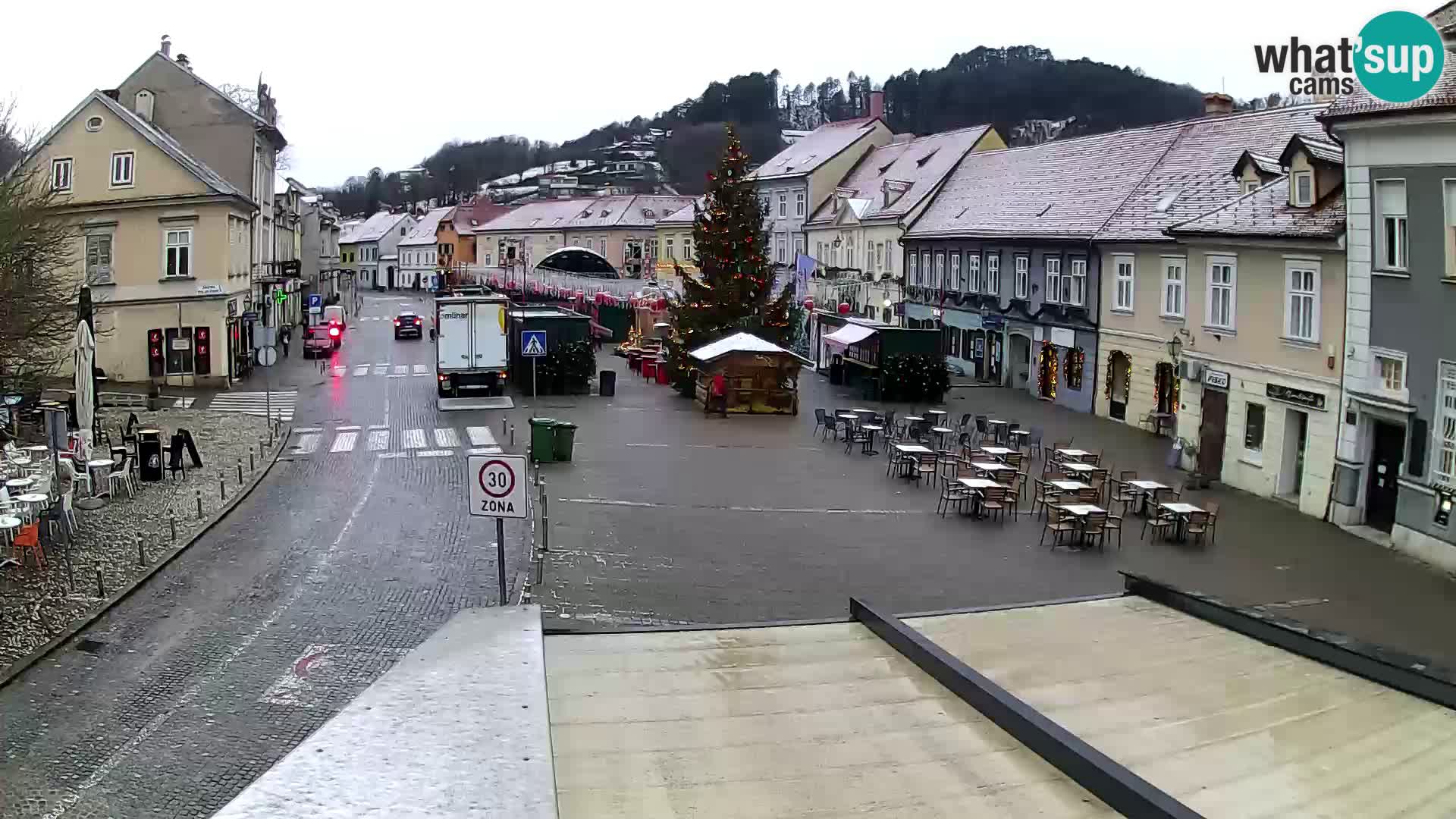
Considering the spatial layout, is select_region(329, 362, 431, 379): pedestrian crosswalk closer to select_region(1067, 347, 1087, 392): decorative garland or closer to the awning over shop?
the awning over shop

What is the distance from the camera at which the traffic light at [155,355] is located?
40812mm

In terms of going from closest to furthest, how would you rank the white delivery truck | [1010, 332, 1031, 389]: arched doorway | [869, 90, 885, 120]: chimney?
1. the white delivery truck
2. [1010, 332, 1031, 389]: arched doorway
3. [869, 90, 885, 120]: chimney

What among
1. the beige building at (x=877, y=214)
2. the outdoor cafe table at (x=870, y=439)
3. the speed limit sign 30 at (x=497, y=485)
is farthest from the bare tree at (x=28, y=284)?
the beige building at (x=877, y=214)

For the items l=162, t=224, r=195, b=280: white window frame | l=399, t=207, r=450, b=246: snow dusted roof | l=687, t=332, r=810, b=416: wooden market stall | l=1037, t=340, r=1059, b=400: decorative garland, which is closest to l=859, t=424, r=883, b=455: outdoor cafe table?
l=687, t=332, r=810, b=416: wooden market stall

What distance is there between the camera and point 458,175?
632ft

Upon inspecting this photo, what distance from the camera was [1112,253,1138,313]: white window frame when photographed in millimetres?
34656

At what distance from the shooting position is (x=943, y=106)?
119 meters

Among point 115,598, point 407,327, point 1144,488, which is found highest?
point 407,327

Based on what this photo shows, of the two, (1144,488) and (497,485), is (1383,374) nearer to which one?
(1144,488)

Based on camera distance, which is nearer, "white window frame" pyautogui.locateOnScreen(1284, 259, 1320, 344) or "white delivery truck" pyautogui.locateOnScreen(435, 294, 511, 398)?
"white window frame" pyautogui.locateOnScreen(1284, 259, 1320, 344)

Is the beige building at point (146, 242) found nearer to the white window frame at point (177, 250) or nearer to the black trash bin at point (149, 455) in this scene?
the white window frame at point (177, 250)

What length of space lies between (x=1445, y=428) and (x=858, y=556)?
9.27 meters

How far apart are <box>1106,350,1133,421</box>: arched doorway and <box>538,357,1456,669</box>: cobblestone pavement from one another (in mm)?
7007

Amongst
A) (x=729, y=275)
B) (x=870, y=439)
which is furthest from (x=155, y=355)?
(x=870, y=439)
